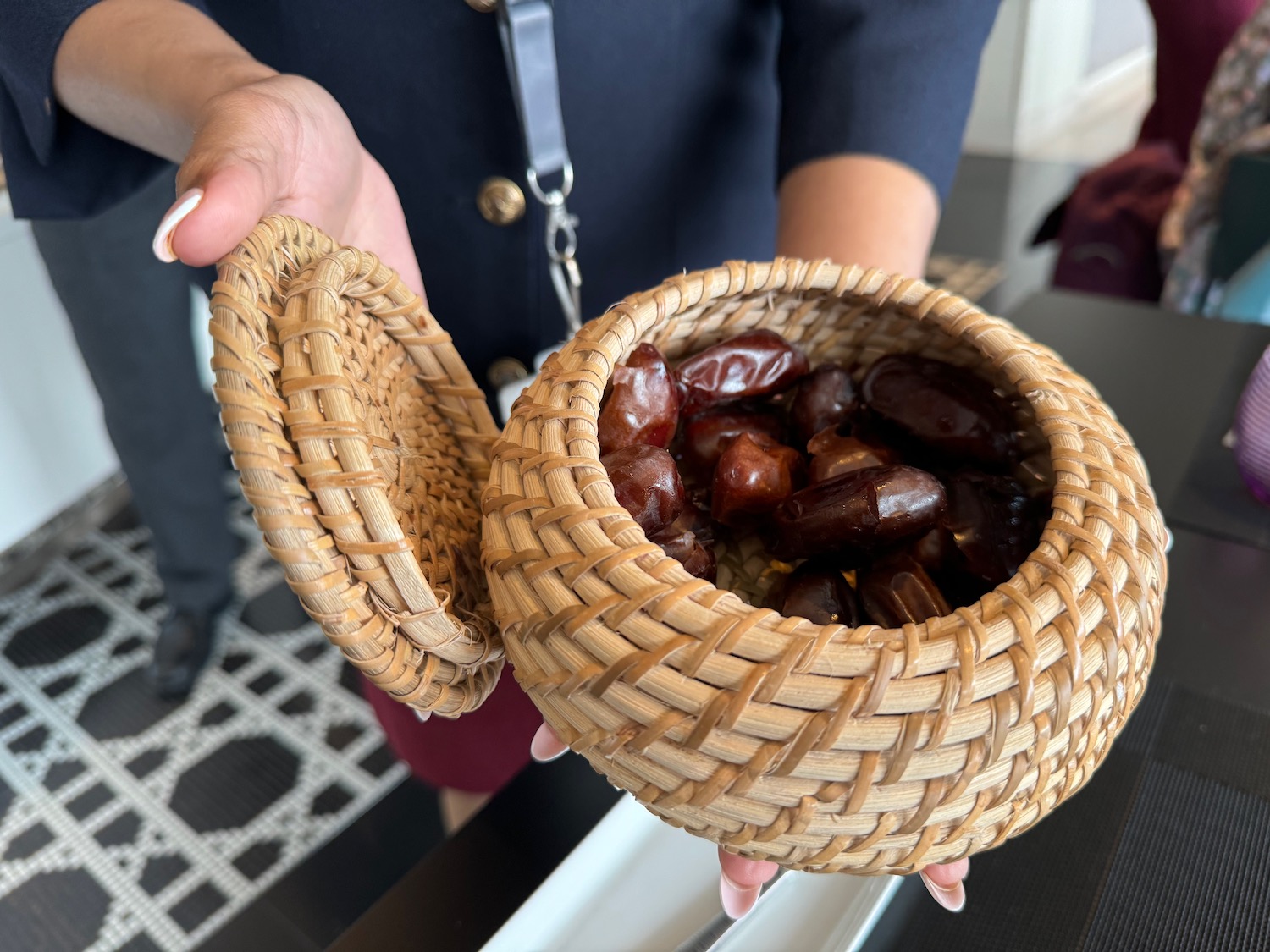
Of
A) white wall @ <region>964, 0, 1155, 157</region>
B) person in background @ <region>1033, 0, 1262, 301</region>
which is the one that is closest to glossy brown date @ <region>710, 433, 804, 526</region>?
person in background @ <region>1033, 0, 1262, 301</region>

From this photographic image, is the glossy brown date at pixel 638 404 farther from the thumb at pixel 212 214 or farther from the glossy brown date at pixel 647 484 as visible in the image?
the thumb at pixel 212 214

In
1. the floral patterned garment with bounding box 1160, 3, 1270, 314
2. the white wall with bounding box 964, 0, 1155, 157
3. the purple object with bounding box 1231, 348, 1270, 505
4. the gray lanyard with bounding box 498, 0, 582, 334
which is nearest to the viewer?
the gray lanyard with bounding box 498, 0, 582, 334

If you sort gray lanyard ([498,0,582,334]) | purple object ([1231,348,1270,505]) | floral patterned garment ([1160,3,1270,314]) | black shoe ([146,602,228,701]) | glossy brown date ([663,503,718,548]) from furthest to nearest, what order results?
1. black shoe ([146,602,228,701])
2. floral patterned garment ([1160,3,1270,314])
3. purple object ([1231,348,1270,505])
4. gray lanyard ([498,0,582,334])
5. glossy brown date ([663,503,718,548])

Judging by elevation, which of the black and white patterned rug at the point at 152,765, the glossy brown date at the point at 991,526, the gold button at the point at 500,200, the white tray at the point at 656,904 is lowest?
the black and white patterned rug at the point at 152,765

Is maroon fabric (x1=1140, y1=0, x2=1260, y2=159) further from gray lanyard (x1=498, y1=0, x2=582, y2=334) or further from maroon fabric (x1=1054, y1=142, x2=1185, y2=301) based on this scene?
gray lanyard (x1=498, y1=0, x2=582, y2=334)

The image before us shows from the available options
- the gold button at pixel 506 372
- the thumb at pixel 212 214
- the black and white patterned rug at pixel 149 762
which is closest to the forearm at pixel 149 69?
the thumb at pixel 212 214

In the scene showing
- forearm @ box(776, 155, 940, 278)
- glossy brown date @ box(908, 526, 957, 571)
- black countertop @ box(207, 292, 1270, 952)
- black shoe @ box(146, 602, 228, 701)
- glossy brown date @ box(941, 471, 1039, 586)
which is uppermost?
forearm @ box(776, 155, 940, 278)
